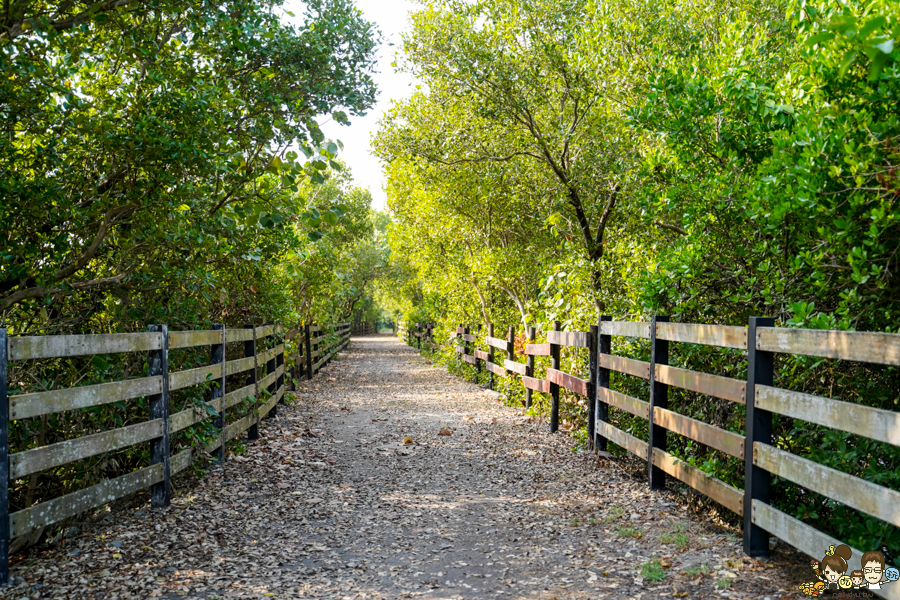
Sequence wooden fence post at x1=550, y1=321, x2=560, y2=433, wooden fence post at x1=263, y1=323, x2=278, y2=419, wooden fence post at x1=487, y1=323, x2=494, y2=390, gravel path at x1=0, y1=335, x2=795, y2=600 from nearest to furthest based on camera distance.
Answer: gravel path at x1=0, y1=335, x2=795, y2=600 < wooden fence post at x1=550, y1=321, x2=560, y2=433 < wooden fence post at x1=263, y1=323, x2=278, y2=419 < wooden fence post at x1=487, y1=323, x2=494, y2=390

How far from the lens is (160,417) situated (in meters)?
5.40

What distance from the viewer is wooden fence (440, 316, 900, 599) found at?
3105 mm

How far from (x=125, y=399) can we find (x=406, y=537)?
7.75 ft

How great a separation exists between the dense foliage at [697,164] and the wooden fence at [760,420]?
8.1 inches

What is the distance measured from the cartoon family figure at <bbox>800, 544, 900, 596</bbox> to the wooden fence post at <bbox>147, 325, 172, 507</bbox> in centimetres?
467

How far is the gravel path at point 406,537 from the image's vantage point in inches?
156

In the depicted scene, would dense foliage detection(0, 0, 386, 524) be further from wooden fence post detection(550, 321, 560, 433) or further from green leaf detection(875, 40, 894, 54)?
wooden fence post detection(550, 321, 560, 433)

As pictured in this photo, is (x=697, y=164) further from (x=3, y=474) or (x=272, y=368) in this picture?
(x=272, y=368)

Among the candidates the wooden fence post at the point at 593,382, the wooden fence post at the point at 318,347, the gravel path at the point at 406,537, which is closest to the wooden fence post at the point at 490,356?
the wooden fence post at the point at 318,347

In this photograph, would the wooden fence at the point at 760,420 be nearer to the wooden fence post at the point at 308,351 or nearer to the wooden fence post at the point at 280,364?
the wooden fence post at the point at 280,364

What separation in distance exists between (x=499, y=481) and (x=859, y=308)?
12.5 ft

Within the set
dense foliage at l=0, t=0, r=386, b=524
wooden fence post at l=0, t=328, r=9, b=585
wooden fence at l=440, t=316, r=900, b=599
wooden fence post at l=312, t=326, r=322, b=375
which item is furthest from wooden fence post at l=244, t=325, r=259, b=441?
wooden fence post at l=312, t=326, r=322, b=375

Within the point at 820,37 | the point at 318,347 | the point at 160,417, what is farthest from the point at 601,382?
the point at 318,347

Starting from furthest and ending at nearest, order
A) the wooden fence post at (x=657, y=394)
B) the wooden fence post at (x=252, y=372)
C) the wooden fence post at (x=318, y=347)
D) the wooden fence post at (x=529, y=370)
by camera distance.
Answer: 1. the wooden fence post at (x=318, y=347)
2. the wooden fence post at (x=529, y=370)
3. the wooden fence post at (x=252, y=372)
4. the wooden fence post at (x=657, y=394)
